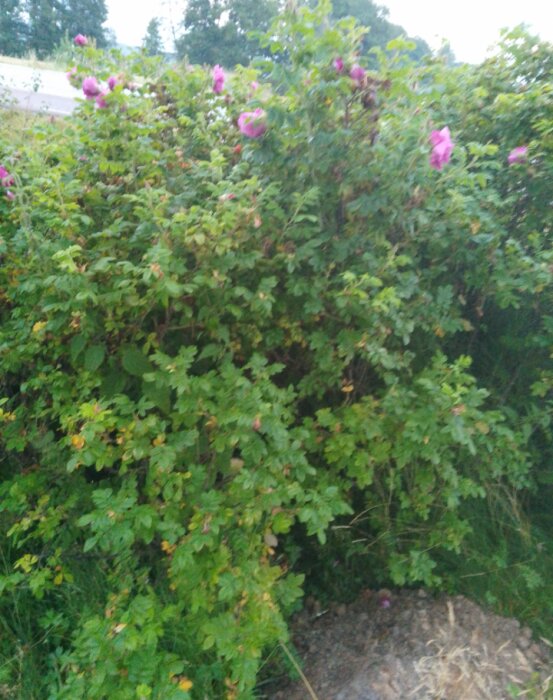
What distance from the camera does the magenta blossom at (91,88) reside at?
231 cm

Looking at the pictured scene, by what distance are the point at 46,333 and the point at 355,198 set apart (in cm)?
118

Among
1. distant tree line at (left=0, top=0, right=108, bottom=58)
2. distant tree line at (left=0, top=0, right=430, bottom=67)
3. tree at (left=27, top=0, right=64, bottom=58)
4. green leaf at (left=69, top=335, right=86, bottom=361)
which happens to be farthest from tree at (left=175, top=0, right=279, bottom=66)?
green leaf at (left=69, top=335, right=86, bottom=361)

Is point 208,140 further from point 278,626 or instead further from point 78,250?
point 278,626

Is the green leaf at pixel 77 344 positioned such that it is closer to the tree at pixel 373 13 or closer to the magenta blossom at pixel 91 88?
the magenta blossom at pixel 91 88

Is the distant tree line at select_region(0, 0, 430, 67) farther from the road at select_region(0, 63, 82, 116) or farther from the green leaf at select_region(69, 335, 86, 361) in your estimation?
the green leaf at select_region(69, 335, 86, 361)

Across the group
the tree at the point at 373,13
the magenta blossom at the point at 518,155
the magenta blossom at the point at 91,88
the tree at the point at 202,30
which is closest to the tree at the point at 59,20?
the tree at the point at 202,30

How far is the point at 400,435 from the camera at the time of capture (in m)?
2.32

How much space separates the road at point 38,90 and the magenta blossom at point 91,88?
4.47 m

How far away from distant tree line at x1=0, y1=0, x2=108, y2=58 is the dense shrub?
2464 centimetres

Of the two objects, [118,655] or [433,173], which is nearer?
[118,655]

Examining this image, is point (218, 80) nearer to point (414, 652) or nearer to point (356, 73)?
point (356, 73)

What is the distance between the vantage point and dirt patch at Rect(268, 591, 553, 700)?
2.24m

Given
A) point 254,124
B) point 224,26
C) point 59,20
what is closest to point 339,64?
point 254,124

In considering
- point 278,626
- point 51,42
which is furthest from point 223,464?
point 51,42
